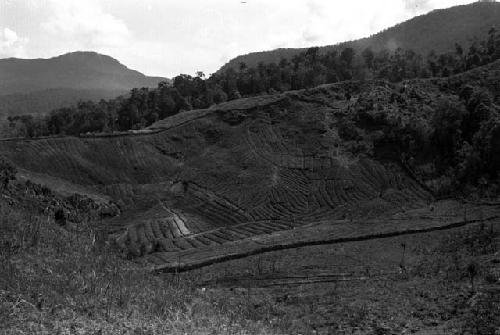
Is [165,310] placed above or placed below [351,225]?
above

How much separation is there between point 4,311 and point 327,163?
152 feet

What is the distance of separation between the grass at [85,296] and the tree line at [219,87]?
66.7 metres

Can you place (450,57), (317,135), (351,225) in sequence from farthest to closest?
(450,57), (317,135), (351,225)

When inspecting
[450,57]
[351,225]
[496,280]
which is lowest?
[351,225]

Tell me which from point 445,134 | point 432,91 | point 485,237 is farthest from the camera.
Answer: point 432,91

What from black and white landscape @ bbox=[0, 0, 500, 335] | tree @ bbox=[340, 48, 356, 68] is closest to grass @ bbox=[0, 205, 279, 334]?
black and white landscape @ bbox=[0, 0, 500, 335]

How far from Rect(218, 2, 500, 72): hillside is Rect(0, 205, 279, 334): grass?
153238 millimetres

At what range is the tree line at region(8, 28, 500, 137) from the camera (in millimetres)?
82688

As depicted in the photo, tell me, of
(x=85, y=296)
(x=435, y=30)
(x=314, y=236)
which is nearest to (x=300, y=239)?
(x=314, y=236)

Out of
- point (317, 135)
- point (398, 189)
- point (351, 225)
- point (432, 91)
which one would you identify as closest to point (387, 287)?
point (351, 225)

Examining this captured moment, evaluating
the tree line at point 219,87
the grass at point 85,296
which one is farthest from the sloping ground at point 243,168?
the grass at point 85,296

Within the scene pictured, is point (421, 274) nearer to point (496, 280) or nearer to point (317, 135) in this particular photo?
point (496, 280)

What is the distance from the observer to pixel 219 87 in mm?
88438

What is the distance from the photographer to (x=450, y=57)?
291 ft
